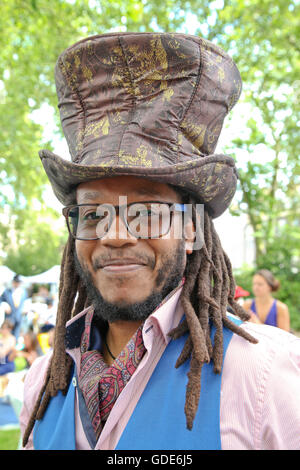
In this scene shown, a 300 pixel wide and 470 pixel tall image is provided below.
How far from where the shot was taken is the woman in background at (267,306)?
17.3 ft

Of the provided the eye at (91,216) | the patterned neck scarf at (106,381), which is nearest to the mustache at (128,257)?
the eye at (91,216)

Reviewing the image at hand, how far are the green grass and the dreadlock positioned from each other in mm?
3751

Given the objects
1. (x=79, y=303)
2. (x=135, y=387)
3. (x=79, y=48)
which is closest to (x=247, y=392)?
(x=135, y=387)

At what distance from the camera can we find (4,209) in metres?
20.6

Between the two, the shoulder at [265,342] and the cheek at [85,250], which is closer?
the shoulder at [265,342]

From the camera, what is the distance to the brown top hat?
164cm

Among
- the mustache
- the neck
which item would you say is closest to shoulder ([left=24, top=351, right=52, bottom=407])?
the neck

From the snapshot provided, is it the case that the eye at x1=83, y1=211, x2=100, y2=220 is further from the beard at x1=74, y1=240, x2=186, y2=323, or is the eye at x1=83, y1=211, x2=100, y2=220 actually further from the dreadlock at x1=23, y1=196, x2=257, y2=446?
the dreadlock at x1=23, y1=196, x2=257, y2=446

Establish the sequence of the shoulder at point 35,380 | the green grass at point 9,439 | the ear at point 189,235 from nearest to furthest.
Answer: the ear at point 189,235
the shoulder at point 35,380
the green grass at point 9,439

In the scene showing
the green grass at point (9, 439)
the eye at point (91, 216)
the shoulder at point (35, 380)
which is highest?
the eye at point (91, 216)

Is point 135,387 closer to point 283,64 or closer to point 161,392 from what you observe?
point 161,392

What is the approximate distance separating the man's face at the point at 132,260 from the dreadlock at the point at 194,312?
13 cm

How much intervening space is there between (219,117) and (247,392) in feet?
3.62

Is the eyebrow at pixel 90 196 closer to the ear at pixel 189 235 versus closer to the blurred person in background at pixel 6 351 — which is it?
the ear at pixel 189 235
